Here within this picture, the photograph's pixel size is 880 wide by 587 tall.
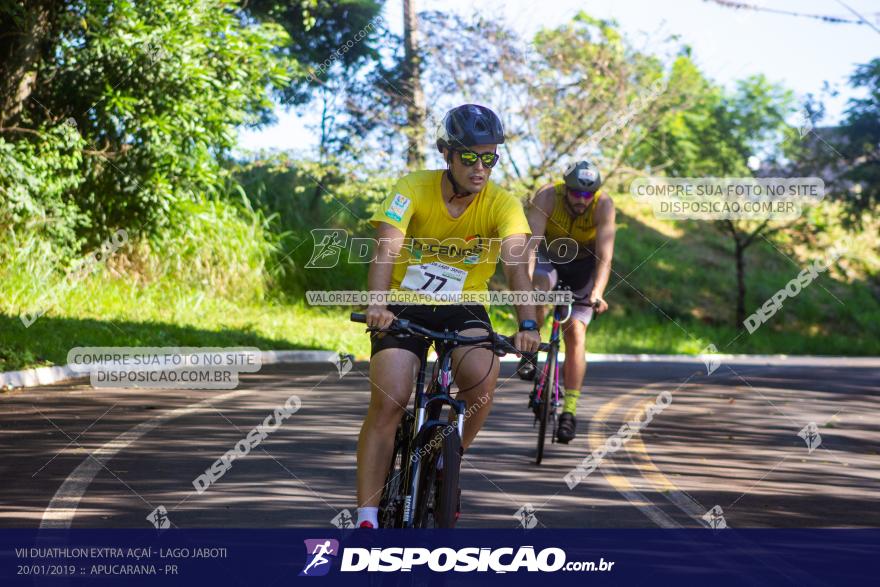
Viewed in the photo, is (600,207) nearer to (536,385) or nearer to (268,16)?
(536,385)

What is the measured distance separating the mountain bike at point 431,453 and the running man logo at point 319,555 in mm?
243

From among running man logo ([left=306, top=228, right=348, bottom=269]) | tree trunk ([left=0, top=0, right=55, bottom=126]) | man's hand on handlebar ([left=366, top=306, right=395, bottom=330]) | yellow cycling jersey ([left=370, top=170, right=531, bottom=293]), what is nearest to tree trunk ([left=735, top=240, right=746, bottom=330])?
running man logo ([left=306, top=228, right=348, bottom=269])

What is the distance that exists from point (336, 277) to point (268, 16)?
662 cm

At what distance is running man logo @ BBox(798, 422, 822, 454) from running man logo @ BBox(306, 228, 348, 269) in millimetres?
19115

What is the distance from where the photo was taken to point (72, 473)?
888 centimetres

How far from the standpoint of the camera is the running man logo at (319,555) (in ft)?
18.5

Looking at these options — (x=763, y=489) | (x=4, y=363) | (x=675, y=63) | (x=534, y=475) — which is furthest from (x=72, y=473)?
(x=675, y=63)

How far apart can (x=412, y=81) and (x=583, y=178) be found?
22.7 m

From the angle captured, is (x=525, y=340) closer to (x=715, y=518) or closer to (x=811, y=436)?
(x=715, y=518)

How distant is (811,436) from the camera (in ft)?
41.8

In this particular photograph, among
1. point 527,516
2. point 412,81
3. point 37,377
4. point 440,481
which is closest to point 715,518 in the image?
point 527,516

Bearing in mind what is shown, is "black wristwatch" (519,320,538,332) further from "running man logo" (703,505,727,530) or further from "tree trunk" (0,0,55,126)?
"tree trunk" (0,0,55,126)

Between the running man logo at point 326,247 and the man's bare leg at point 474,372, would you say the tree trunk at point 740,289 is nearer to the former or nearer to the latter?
the running man logo at point 326,247

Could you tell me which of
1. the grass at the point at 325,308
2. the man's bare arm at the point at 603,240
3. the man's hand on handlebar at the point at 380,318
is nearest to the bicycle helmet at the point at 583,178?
the man's bare arm at the point at 603,240
